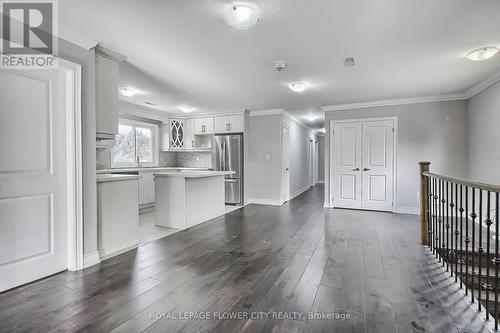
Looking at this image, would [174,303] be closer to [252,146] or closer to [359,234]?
[359,234]

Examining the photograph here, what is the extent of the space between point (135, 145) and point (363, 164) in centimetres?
551

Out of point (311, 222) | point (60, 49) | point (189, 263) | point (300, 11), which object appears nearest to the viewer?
point (300, 11)

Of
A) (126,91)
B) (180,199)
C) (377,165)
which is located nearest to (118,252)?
(180,199)

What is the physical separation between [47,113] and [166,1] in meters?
1.58

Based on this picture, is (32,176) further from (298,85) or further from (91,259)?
(298,85)

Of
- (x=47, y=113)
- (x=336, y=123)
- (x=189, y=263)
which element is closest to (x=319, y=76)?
(x=336, y=123)

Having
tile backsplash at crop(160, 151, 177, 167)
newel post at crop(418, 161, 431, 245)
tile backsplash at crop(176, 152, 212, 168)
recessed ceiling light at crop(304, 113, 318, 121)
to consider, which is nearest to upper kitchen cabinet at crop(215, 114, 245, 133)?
tile backsplash at crop(176, 152, 212, 168)

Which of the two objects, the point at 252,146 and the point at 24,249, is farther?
the point at 252,146

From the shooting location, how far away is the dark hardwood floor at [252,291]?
Answer: 171cm

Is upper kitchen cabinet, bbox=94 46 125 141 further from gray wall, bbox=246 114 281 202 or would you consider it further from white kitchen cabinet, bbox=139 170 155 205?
gray wall, bbox=246 114 281 202

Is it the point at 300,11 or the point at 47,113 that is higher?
the point at 300,11

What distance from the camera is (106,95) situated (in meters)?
2.93

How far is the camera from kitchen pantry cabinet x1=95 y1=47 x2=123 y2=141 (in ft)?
9.38

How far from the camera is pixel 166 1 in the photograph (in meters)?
1.99
